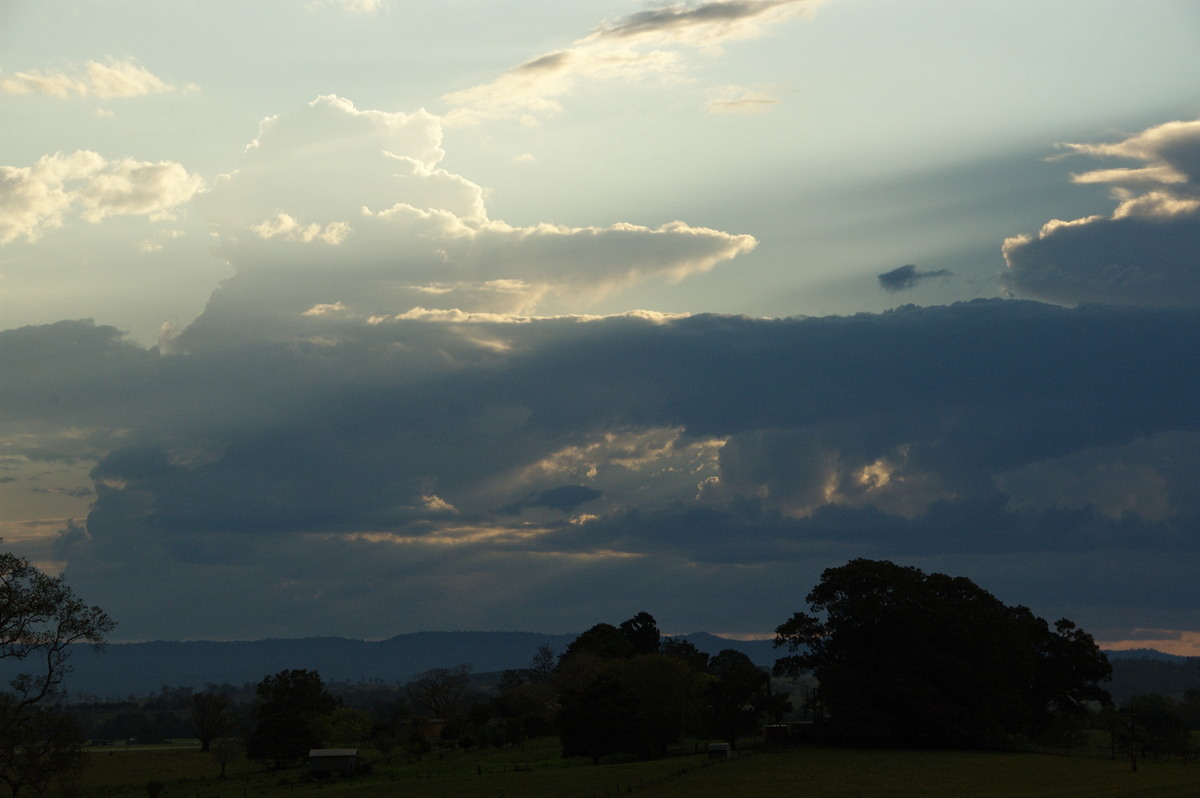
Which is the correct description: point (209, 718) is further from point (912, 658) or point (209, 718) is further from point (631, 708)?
point (912, 658)

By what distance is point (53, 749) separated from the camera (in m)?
61.8

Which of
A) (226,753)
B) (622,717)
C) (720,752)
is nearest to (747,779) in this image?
(720,752)

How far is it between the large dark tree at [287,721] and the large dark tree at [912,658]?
2681 inches

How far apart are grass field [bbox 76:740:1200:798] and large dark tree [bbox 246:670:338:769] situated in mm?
8988

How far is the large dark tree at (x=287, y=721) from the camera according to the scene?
142 metres

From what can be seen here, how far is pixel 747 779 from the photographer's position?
8644 cm

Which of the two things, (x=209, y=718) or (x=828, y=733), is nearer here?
(x=828, y=733)

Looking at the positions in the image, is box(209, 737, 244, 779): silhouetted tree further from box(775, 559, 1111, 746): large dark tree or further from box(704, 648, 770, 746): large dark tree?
box(775, 559, 1111, 746): large dark tree

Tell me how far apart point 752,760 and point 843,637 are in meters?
17.8

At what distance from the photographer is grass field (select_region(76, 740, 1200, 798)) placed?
7644 centimetres

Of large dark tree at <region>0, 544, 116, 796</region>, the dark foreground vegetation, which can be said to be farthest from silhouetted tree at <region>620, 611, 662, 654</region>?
large dark tree at <region>0, 544, 116, 796</region>

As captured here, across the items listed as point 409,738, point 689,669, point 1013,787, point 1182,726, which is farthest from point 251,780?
point 1182,726

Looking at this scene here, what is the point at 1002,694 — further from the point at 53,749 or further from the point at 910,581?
the point at 53,749

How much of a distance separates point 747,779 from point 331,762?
60.9 meters
